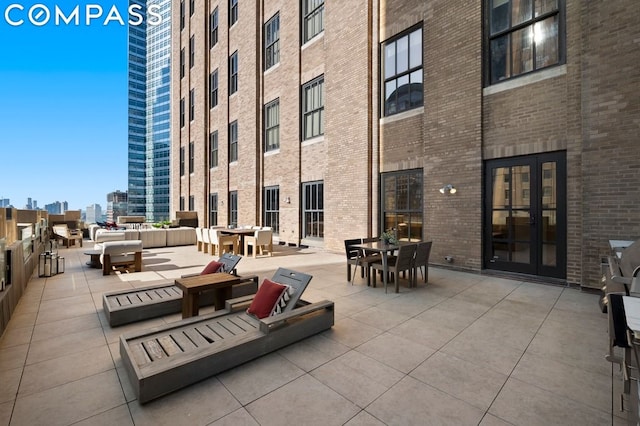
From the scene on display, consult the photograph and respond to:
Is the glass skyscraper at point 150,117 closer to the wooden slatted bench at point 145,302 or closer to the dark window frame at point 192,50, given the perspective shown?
the dark window frame at point 192,50

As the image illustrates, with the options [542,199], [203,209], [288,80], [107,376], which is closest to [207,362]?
[107,376]

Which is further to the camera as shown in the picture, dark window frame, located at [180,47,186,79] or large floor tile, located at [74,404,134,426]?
dark window frame, located at [180,47,186,79]

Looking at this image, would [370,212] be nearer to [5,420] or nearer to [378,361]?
[378,361]

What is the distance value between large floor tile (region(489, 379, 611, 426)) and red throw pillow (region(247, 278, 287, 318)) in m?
2.34

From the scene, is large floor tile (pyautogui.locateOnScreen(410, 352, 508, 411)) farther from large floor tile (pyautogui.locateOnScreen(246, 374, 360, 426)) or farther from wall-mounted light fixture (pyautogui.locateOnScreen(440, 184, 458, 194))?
wall-mounted light fixture (pyautogui.locateOnScreen(440, 184, 458, 194))

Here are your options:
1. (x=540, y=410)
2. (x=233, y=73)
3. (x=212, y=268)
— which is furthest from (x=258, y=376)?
(x=233, y=73)

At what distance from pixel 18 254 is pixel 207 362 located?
4.76 meters

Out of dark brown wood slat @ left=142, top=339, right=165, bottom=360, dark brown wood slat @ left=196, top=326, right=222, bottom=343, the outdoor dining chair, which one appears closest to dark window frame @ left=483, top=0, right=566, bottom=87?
the outdoor dining chair

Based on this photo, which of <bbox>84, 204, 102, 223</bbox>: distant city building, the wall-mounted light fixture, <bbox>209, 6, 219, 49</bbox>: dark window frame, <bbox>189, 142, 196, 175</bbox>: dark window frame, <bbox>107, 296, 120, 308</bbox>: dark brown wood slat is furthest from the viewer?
<bbox>84, 204, 102, 223</bbox>: distant city building

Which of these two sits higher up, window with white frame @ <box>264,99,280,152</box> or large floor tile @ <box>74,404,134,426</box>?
window with white frame @ <box>264,99,280,152</box>

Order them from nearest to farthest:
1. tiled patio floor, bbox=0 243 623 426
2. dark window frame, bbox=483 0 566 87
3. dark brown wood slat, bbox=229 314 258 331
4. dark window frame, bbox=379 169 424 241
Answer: tiled patio floor, bbox=0 243 623 426, dark brown wood slat, bbox=229 314 258 331, dark window frame, bbox=483 0 566 87, dark window frame, bbox=379 169 424 241

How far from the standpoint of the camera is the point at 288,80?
1316 centimetres

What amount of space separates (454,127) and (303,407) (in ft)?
24.1

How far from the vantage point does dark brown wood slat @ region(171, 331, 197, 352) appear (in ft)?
9.67
